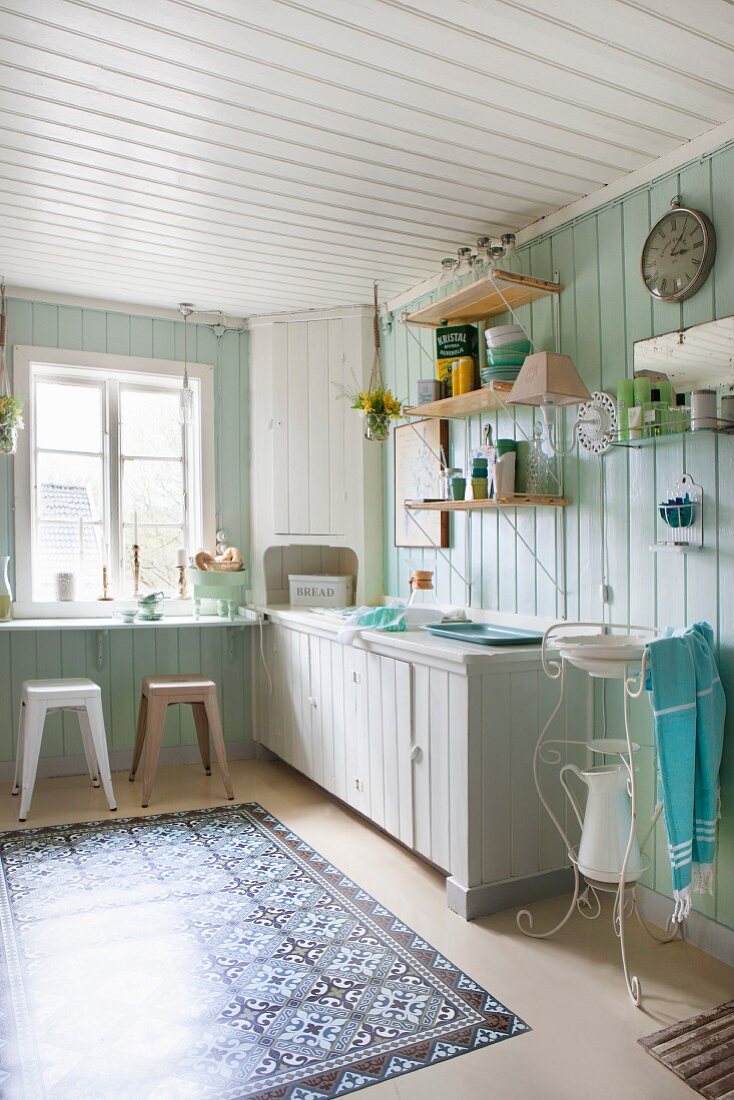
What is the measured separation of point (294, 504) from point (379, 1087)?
321 cm

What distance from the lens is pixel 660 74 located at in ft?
7.73

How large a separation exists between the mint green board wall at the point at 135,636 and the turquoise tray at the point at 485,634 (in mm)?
1890

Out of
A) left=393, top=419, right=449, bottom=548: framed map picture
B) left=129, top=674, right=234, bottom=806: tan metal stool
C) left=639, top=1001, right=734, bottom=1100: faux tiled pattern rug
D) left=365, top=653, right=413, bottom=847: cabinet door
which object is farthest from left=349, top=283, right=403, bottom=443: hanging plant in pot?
left=639, top=1001, right=734, bottom=1100: faux tiled pattern rug

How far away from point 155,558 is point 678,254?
3.28 m

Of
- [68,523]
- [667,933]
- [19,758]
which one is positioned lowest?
[667,933]

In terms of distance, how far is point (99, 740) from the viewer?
12.9ft

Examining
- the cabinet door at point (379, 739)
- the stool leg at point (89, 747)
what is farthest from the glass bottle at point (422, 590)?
the stool leg at point (89, 747)

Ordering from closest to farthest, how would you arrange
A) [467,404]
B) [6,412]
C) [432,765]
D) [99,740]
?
[432,765] → [467,404] → [99,740] → [6,412]

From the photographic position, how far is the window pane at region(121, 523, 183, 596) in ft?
15.8

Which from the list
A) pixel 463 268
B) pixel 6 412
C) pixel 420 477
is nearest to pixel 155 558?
pixel 6 412

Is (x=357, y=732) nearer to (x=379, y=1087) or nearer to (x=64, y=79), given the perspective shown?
(x=379, y=1087)

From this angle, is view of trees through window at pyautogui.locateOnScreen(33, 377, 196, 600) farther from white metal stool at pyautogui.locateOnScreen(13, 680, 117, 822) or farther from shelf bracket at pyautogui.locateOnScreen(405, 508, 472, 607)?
shelf bracket at pyautogui.locateOnScreen(405, 508, 472, 607)

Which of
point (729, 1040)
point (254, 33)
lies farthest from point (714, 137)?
point (729, 1040)

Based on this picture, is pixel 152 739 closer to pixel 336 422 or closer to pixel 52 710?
pixel 52 710
